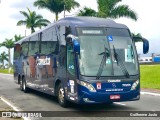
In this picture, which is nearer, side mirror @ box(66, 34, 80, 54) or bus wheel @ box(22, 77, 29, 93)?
side mirror @ box(66, 34, 80, 54)

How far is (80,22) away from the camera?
39.5 ft

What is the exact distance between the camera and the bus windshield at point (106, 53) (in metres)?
11.1

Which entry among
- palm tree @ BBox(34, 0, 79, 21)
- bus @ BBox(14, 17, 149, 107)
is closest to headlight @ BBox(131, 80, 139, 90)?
bus @ BBox(14, 17, 149, 107)

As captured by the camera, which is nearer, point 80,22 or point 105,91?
point 105,91

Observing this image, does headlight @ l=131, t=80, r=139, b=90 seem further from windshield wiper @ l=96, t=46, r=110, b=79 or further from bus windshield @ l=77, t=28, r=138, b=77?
windshield wiper @ l=96, t=46, r=110, b=79

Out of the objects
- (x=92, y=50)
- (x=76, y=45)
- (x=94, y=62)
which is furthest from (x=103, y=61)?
(x=76, y=45)

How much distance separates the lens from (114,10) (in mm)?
42188

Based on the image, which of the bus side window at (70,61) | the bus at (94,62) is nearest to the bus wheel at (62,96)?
the bus at (94,62)

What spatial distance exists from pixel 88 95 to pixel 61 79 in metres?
2.28

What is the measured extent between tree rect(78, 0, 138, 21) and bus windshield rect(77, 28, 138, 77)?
1189 inches

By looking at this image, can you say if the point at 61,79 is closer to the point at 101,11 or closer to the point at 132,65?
the point at 132,65

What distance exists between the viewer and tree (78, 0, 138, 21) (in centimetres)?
4175

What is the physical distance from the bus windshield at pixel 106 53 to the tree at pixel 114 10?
99.1 feet

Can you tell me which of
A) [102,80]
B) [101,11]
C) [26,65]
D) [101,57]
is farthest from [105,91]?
[101,11]
